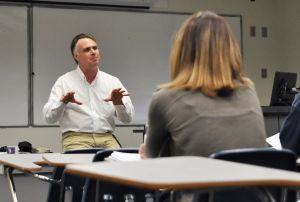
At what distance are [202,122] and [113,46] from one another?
4.67 m

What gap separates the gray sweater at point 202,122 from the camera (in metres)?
1.51

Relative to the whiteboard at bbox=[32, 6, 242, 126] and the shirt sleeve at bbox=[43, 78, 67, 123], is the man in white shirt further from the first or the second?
the whiteboard at bbox=[32, 6, 242, 126]

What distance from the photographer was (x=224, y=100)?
157 centimetres

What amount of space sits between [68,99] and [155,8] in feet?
10.5

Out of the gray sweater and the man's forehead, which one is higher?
the man's forehead

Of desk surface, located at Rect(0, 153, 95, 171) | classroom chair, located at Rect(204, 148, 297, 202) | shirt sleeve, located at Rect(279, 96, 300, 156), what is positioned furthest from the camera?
shirt sleeve, located at Rect(279, 96, 300, 156)

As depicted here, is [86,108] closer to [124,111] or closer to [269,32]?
[124,111]

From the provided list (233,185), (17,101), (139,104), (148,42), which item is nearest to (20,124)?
(17,101)

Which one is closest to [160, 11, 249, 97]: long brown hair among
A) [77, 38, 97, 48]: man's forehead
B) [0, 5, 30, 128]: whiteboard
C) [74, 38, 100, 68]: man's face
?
[74, 38, 100, 68]: man's face

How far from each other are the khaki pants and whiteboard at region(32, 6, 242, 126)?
2.18 m

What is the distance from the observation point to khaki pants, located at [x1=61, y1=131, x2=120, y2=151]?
355 cm

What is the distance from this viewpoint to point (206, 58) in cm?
161

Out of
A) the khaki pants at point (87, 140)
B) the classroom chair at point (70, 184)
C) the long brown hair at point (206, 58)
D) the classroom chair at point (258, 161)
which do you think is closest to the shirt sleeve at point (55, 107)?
the khaki pants at point (87, 140)

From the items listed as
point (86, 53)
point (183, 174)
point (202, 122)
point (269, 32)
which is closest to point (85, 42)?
point (86, 53)
